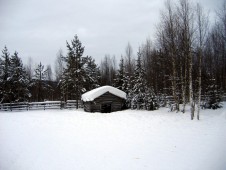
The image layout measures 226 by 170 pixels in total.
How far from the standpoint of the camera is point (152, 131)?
11.6 metres

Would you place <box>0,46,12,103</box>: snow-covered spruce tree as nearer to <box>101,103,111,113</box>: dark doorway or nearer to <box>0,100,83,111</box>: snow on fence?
<box>0,100,83,111</box>: snow on fence

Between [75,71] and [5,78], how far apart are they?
13549 millimetres

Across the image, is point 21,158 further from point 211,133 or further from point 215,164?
point 211,133

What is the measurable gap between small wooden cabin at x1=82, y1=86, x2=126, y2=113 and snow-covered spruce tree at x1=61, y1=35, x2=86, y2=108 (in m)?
6.47

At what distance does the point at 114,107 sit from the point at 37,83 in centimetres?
2858

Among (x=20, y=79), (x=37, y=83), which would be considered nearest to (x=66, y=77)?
(x=20, y=79)

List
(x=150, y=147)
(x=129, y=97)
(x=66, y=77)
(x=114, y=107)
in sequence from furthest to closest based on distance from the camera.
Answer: (x=66, y=77), (x=129, y=97), (x=114, y=107), (x=150, y=147)

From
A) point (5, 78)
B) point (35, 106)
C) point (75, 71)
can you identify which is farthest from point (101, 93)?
point (5, 78)

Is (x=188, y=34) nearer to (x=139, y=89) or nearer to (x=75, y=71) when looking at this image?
(x=139, y=89)

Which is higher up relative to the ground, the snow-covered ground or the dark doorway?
the dark doorway

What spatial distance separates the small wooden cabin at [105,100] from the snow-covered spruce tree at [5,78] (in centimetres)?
1667

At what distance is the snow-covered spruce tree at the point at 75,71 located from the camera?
2908cm

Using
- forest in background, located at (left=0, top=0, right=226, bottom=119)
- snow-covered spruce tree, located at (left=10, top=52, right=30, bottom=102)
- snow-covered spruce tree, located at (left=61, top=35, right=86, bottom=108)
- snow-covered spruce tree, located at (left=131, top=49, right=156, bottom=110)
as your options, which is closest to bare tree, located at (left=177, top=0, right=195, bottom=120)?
forest in background, located at (left=0, top=0, right=226, bottom=119)

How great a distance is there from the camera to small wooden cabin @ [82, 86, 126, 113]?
22500 mm
